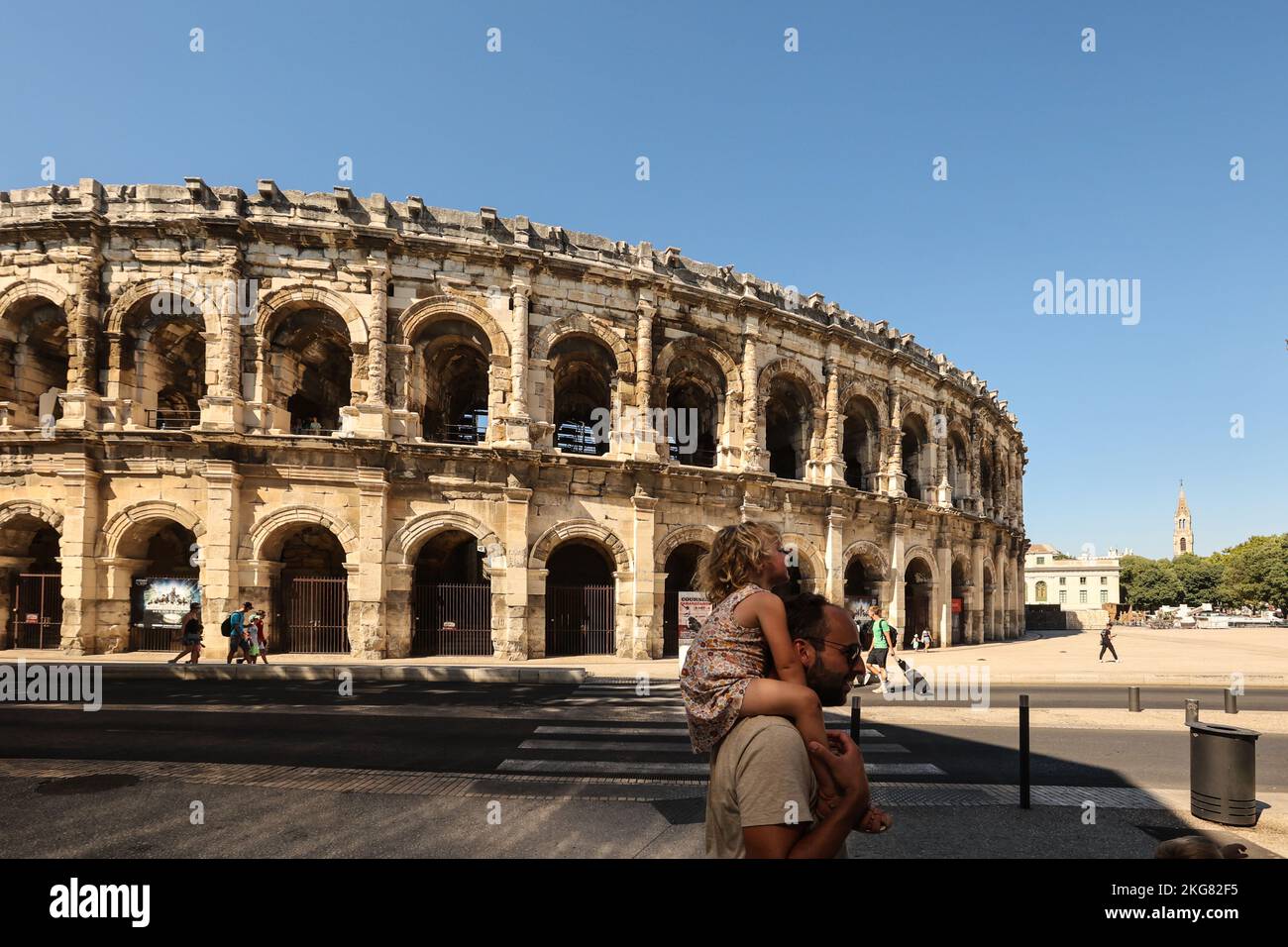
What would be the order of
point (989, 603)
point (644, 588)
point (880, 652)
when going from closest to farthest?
point (880, 652) < point (644, 588) < point (989, 603)

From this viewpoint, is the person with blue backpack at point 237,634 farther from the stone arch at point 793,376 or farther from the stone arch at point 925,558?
the stone arch at point 925,558

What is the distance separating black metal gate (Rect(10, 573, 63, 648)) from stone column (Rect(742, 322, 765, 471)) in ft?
62.6

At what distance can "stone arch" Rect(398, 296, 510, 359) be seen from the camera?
698 inches

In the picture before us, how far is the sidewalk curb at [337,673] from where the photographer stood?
45.4 ft

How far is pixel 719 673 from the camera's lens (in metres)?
2.06

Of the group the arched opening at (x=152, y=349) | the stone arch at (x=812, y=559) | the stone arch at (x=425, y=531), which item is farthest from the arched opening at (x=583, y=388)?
the arched opening at (x=152, y=349)

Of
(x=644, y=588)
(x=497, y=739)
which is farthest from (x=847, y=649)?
(x=644, y=588)

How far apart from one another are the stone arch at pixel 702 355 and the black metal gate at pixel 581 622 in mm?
6852

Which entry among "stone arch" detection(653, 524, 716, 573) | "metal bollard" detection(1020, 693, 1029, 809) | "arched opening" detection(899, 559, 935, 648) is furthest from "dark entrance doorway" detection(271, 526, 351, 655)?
"arched opening" detection(899, 559, 935, 648)

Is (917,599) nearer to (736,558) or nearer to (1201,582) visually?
(736,558)

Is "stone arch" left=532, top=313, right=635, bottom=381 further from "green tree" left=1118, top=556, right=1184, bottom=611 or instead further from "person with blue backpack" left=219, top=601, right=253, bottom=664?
"green tree" left=1118, top=556, right=1184, bottom=611

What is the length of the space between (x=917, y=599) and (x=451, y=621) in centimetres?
1825

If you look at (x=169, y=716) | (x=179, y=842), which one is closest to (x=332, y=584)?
(x=169, y=716)
